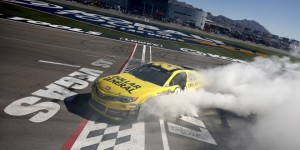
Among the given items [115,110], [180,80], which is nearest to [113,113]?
[115,110]

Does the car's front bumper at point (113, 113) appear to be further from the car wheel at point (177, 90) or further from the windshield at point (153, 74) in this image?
the car wheel at point (177, 90)

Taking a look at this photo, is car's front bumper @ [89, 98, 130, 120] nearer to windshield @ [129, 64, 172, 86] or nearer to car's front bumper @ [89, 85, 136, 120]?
car's front bumper @ [89, 85, 136, 120]

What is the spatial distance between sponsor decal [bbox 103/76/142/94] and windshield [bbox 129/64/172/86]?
2.71ft

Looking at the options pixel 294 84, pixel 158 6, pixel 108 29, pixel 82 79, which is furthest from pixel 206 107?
pixel 158 6

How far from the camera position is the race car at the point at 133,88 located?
26.6ft

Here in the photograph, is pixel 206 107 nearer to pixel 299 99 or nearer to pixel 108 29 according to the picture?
pixel 299 99

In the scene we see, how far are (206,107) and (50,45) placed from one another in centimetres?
1232

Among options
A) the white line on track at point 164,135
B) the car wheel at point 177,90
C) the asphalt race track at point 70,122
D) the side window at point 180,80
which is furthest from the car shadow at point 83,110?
the side window at point 180,80

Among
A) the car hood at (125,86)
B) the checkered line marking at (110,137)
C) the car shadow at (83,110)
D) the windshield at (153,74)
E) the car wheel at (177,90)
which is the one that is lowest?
the checkered line marking at (110,137)

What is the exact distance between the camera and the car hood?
27.2 feet

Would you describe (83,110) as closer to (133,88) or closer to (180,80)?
(133,88)

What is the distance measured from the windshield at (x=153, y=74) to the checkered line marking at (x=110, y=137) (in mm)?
1836

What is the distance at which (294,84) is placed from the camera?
12922 millimetres

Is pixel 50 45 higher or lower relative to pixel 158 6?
lower
